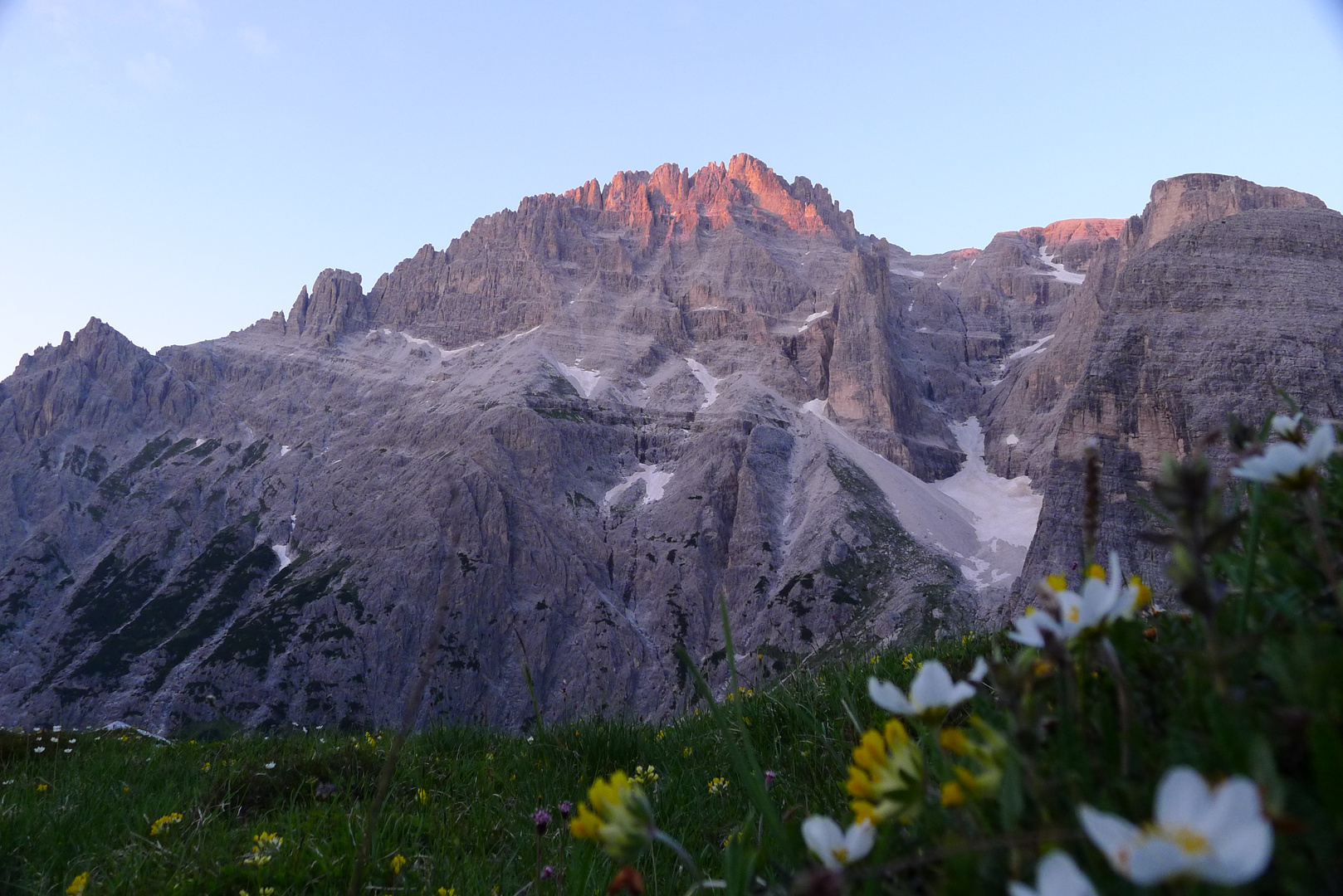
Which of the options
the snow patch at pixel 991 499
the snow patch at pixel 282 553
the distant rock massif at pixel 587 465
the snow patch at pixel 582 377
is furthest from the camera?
the snow patch at pixel 582 377

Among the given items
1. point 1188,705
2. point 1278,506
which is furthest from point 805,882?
point 1278,506

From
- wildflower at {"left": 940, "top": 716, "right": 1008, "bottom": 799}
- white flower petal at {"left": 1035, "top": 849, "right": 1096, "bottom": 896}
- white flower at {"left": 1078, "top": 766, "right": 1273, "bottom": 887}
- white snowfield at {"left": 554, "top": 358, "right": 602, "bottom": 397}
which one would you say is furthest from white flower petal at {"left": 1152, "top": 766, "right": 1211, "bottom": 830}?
white snowfield at {"left": 554, "top": 358, "right": 602, "bottom": 397}

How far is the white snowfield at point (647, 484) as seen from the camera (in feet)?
476

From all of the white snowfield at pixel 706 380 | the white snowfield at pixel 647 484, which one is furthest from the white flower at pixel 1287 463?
the white snowfield at pixel 706 380

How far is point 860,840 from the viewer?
1456 millimetres

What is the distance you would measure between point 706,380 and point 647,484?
3899 centimetres

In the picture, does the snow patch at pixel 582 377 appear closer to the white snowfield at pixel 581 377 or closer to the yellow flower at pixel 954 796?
the white snowfield at pixel 581 377

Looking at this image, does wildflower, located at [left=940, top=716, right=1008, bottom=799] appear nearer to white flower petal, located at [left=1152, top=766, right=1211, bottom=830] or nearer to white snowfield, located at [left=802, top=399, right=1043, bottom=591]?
white flower petal, located at [left=1152, top=766, right=1211, bottom=830]

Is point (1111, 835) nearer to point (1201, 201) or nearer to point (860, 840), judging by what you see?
point (860, 840)

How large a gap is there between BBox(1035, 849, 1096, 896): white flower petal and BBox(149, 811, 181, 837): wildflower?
5.70 m

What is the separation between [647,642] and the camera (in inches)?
4811

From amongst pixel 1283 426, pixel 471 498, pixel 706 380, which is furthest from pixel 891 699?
pixel 706 380

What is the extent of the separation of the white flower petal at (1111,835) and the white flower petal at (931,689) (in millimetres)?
662

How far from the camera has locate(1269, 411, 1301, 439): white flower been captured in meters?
2.52
